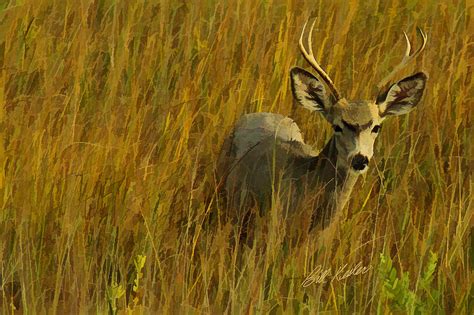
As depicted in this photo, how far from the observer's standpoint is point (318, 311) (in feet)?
11.2

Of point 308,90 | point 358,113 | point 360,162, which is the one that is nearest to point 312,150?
point 308,90

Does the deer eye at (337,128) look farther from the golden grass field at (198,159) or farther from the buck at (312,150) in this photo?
the golden grass field at (198,159)

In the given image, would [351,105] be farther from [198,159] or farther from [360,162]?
[198,159]

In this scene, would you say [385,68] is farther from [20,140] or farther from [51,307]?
[51,307]

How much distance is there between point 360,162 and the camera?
4.37 meters

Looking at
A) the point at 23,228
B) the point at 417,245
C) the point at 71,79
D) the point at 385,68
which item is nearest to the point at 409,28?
the point at 385,68

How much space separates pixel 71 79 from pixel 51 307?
6.75 feet

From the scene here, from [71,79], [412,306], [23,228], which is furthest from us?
[71,79]

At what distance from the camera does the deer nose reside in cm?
437

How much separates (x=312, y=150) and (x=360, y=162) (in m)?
0.72

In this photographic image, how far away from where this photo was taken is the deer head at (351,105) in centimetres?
448
